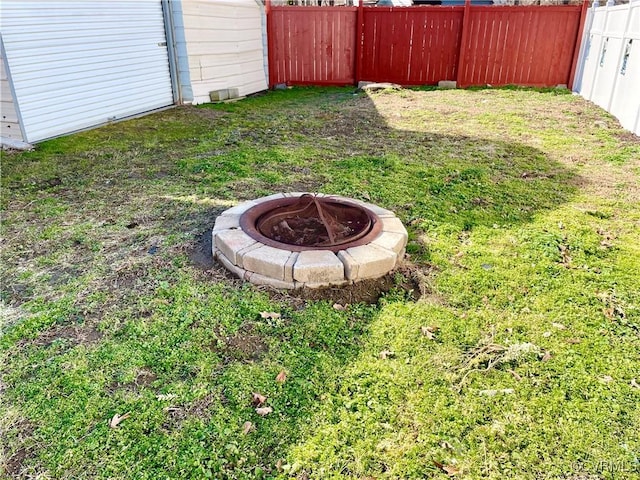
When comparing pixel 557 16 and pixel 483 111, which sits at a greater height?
pixel 557 16

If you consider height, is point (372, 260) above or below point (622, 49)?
below

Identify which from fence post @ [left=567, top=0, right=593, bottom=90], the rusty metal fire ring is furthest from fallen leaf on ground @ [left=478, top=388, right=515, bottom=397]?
fence post @ [left=567, top=0, right=593, bottom=90]

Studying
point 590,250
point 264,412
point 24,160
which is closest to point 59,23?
point 24,160

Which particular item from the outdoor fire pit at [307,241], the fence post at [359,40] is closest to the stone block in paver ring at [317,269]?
the outdoor fire pit at [307,241]

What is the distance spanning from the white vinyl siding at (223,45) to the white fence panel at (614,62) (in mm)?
6363

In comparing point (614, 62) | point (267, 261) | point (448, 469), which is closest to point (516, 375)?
point (448, 469)

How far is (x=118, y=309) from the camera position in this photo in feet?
8.12

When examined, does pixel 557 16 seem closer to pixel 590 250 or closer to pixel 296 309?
pixel 590 250

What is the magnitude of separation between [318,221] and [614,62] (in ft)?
20.9

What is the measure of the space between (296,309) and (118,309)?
37.5 inches

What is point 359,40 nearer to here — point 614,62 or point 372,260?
point 614,62

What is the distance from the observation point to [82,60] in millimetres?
6074

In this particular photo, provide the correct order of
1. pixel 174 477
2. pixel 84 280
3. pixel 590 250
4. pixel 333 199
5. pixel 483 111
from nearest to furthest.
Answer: pixel 174 477 < pixel 84 280 < pixel 590 250 < pixel 333 199 < pixel 483 111

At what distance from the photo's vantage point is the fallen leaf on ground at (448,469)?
1605 mm
